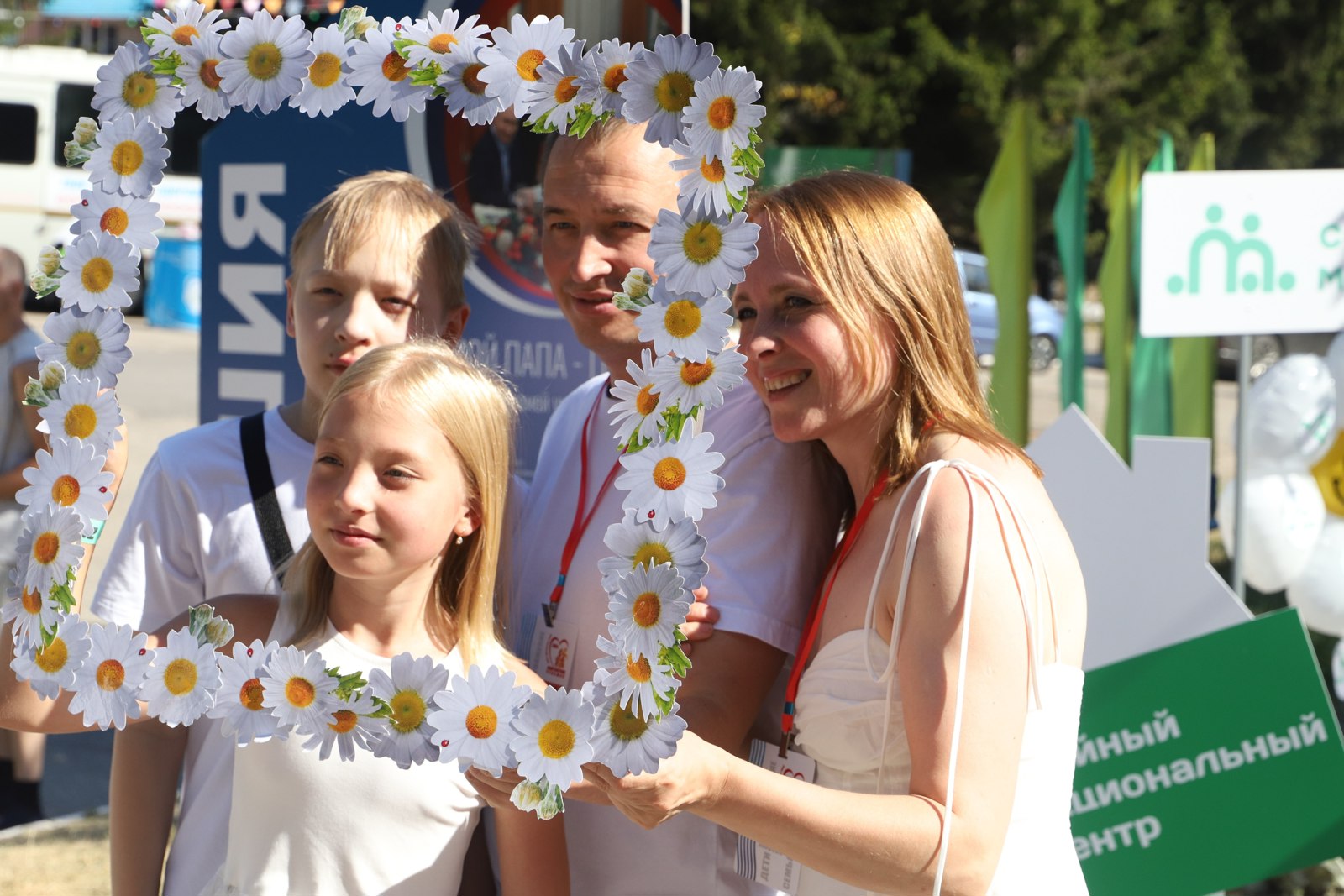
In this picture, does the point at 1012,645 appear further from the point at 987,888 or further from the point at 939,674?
A: the point at 987,888

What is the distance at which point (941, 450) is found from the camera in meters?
1.60

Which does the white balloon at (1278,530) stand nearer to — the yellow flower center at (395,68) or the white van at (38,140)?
the yellow flower center at (395,68)

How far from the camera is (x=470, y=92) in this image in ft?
4.95

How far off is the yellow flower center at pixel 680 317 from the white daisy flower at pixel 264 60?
21.9 inches

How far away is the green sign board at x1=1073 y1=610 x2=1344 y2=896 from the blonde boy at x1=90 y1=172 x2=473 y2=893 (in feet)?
9.25

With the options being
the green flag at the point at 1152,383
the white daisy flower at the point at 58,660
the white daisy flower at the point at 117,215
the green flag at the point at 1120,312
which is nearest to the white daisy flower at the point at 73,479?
the white daisy flower at the point at 58,660

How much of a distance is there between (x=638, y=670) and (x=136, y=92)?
93 centimetres

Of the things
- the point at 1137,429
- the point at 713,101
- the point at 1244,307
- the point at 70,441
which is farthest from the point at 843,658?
the point at 1137,429

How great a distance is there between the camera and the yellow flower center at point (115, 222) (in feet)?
5.23

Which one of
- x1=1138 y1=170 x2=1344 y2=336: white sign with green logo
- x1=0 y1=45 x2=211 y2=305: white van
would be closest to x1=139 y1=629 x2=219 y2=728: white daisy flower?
x1=1138 y1=170 x2=1344 y2=336: white sign with green logo

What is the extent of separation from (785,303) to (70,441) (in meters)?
0.84

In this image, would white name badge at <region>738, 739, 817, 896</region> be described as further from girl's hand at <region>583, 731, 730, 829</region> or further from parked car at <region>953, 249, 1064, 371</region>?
parked car at <region>953, 249, 1064, 371</region>

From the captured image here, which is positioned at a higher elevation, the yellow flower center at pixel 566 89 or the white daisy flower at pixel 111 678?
the yellow flower center at pixel 566 89

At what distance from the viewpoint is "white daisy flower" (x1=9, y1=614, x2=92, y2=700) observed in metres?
1.52
